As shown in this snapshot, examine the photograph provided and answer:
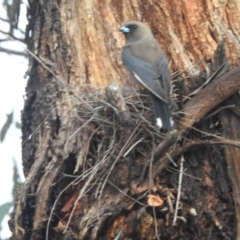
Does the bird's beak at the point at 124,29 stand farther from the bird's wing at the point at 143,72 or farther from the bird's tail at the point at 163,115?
the bird's tail at the point at 163,115

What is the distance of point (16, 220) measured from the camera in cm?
462

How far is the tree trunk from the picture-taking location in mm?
4332

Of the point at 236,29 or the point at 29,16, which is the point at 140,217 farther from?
the point at 29,16

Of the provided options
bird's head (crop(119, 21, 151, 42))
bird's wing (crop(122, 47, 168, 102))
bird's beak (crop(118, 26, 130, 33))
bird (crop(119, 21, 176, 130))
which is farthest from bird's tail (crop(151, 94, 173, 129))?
bird's beak (crop(118, 26, 130, 33))

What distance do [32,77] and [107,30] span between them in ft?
1.79

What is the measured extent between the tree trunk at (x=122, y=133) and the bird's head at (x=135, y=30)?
12cm

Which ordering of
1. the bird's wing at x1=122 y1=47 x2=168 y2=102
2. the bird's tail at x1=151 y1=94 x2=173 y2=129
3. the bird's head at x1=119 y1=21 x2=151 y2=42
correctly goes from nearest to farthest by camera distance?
the bird's tail at x1=151 y1=94 x2=173 y2=129 < the bird's wing at x1=122 y1=47 x2=168 y2=102 < the bird's head at x1=119 y1=21 x2=151 y2=42

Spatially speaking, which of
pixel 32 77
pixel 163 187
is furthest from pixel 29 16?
pixel 163 187

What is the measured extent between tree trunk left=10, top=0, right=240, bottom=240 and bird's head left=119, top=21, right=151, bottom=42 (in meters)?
0.12

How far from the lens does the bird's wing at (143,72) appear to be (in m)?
4.55

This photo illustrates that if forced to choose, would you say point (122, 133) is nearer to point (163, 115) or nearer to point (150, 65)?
point (163, 115)

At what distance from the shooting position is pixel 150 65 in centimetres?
483

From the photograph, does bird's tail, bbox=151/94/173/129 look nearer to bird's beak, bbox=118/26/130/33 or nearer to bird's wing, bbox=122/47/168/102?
bird's wing, bbox=122/47/168/102

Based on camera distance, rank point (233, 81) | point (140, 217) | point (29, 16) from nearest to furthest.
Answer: point (140, 217) < point (233, 81) < point (29, 16)
